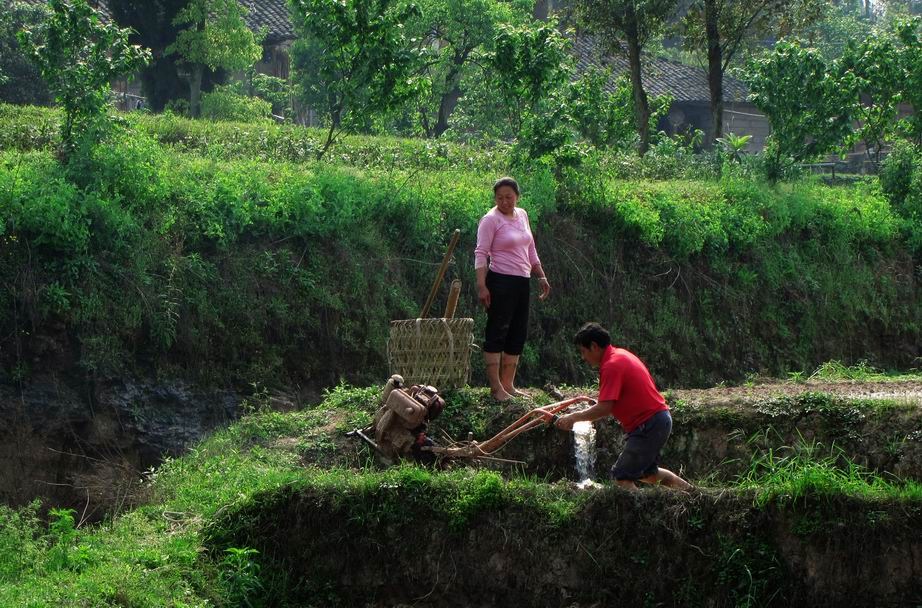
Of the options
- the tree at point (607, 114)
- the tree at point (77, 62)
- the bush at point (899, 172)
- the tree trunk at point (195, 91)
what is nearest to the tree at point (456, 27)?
the tree at point (607, 114)

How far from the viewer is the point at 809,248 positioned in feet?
58.9

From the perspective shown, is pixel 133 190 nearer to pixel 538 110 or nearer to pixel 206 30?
pixel 538 110

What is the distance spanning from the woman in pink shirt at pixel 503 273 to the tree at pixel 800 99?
10.2 meters

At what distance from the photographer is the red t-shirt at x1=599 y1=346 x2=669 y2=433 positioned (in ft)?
25.2

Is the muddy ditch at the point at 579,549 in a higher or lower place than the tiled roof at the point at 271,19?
lower

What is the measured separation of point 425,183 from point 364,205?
4.81ft

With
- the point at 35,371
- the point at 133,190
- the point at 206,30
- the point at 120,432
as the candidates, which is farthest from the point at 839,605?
the point at 206,30

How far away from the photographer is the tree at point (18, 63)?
22703mm

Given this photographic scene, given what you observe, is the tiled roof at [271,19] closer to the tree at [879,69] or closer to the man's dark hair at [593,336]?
the tree at [879,69]

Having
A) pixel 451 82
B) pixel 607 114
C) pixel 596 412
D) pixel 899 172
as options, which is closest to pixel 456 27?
pixel 451 82

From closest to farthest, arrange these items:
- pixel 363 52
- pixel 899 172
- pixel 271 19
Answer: pixel 363 52 → pixel 899 172 → pixel 271 19

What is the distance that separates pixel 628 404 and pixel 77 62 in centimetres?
883

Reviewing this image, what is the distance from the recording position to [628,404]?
7773 millimetres

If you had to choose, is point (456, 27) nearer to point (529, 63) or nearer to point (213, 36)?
point (213, 36)
